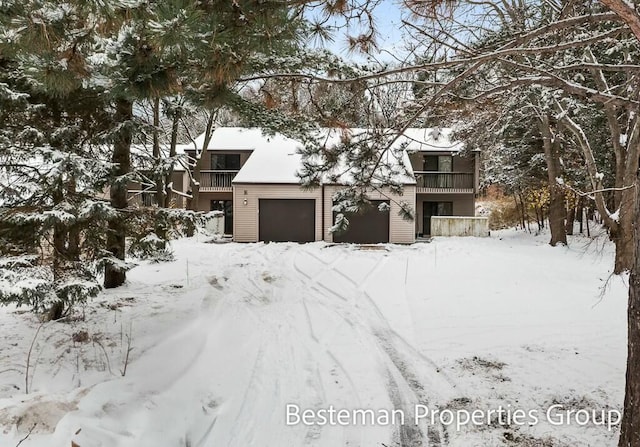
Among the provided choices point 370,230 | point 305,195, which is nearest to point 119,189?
point 305,195

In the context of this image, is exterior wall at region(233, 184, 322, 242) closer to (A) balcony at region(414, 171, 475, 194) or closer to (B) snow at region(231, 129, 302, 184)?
(B) snow at region(231, 129, 302, 184)

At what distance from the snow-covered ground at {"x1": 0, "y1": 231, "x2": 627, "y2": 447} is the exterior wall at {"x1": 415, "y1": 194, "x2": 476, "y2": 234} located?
11731mm

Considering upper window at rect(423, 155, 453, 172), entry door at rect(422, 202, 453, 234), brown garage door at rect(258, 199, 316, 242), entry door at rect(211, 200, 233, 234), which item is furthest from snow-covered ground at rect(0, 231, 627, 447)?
entry door at rect(211, 200, 233, 234)

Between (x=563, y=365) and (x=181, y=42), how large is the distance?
4718 mm

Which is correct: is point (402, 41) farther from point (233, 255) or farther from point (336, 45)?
point (233, 255)

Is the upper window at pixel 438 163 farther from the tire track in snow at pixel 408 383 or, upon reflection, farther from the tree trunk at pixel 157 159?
the tire track in snow at pixel 408 383

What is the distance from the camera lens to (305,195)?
17.2m

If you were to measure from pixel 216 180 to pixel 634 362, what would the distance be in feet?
61.6

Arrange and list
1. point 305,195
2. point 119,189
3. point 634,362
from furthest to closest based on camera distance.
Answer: point 305,195
point 119,189
point 634,362

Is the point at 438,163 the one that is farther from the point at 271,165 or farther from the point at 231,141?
the point at 231,141

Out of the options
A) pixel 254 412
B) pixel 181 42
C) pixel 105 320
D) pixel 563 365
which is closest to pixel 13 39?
pixel 181 42

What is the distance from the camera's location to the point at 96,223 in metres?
4.46

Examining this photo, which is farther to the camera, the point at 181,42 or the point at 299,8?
the point at 299,8

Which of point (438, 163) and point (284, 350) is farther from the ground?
point (438, 163)
